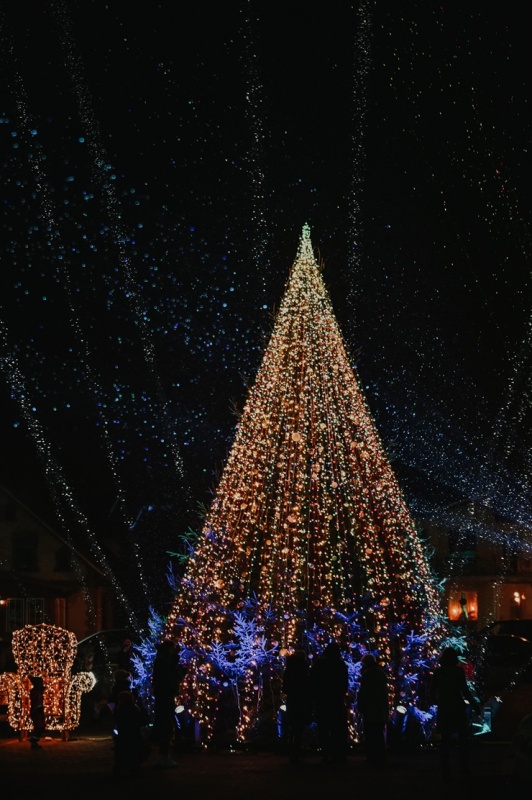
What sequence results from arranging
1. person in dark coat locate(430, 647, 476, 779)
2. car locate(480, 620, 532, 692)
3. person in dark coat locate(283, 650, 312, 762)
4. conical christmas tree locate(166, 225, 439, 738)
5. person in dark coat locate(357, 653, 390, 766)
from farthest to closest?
car locate(480, 620, 532, 692) < conical christmas tree locate(166, 225, 439, 738) < person in dark coat locate(283, 650, 312, 762) < person in dark coat locate(357, 653, 390, 766) < person in dark coat locate(430, 647, 476, 779)

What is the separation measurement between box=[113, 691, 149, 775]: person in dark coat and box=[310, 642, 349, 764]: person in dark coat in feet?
7.01

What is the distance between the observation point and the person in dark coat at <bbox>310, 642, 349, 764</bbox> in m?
13.5

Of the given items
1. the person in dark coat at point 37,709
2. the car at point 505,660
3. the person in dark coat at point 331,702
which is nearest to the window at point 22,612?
the car at point 505,660

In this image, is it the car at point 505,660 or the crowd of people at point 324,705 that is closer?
the crowd of people at point 324,705

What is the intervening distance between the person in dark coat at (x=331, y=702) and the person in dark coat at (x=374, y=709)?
25cm

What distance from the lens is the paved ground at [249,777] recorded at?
11.3 metres

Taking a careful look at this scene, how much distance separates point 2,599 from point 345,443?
28786mm

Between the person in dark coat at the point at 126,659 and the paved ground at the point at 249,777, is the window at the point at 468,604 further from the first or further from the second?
the paved ground at the point at 249,777

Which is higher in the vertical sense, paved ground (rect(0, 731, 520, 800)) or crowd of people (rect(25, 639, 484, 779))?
crowd of people (rect(25, 639, 484, 779))

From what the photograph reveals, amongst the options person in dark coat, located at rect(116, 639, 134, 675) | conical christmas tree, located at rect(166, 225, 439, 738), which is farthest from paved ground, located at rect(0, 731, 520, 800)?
person in dark coat, located at rect(116, 639, 134, 675)

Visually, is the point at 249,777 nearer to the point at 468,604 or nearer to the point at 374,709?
the point at 374,709

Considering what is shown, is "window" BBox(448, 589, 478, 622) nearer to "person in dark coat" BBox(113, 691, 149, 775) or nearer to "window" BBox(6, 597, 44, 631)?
"window" BBox(6, 597, 44, 631)

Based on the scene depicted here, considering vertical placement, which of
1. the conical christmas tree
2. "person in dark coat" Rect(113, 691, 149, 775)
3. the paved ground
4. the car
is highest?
the conical christmas tree

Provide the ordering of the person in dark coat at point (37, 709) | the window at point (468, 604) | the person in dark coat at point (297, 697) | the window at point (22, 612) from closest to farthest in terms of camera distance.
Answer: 1. the person in dark coat at point (297, 697)
2. the person in dark coat at point (37, 709)
3. the window at point (22, 612)
4. the window at point (468, 604)
